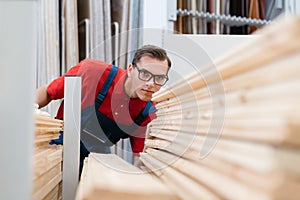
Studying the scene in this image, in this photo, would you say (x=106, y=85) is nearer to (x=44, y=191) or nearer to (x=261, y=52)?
(x=44, y=191)

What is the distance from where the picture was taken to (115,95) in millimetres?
2213

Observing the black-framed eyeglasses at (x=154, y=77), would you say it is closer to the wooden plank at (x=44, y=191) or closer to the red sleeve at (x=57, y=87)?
the red sleeve at (x=57, y=87)

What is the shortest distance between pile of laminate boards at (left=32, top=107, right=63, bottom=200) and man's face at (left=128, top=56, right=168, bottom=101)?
66cm

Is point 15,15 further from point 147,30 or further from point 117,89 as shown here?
point 147,30

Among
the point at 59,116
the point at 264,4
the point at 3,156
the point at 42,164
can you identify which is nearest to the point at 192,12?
the point at 264,4

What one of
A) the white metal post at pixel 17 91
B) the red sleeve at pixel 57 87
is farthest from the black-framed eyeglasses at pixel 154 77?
the white metal post at pixel 17 91

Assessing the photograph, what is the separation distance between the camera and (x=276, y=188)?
15.3 inches

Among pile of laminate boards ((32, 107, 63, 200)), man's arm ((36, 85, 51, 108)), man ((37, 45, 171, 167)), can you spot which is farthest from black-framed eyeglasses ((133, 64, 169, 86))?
pile of laminate boards ((32, 107, 63, 200))

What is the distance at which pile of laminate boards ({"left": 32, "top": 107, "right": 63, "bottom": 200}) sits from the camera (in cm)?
91

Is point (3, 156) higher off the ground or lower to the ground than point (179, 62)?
lower

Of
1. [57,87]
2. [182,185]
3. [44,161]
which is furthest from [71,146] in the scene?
[182,185]

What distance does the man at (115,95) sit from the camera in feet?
6.72

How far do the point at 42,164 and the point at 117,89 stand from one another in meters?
1.24

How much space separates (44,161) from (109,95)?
45.7 inches
